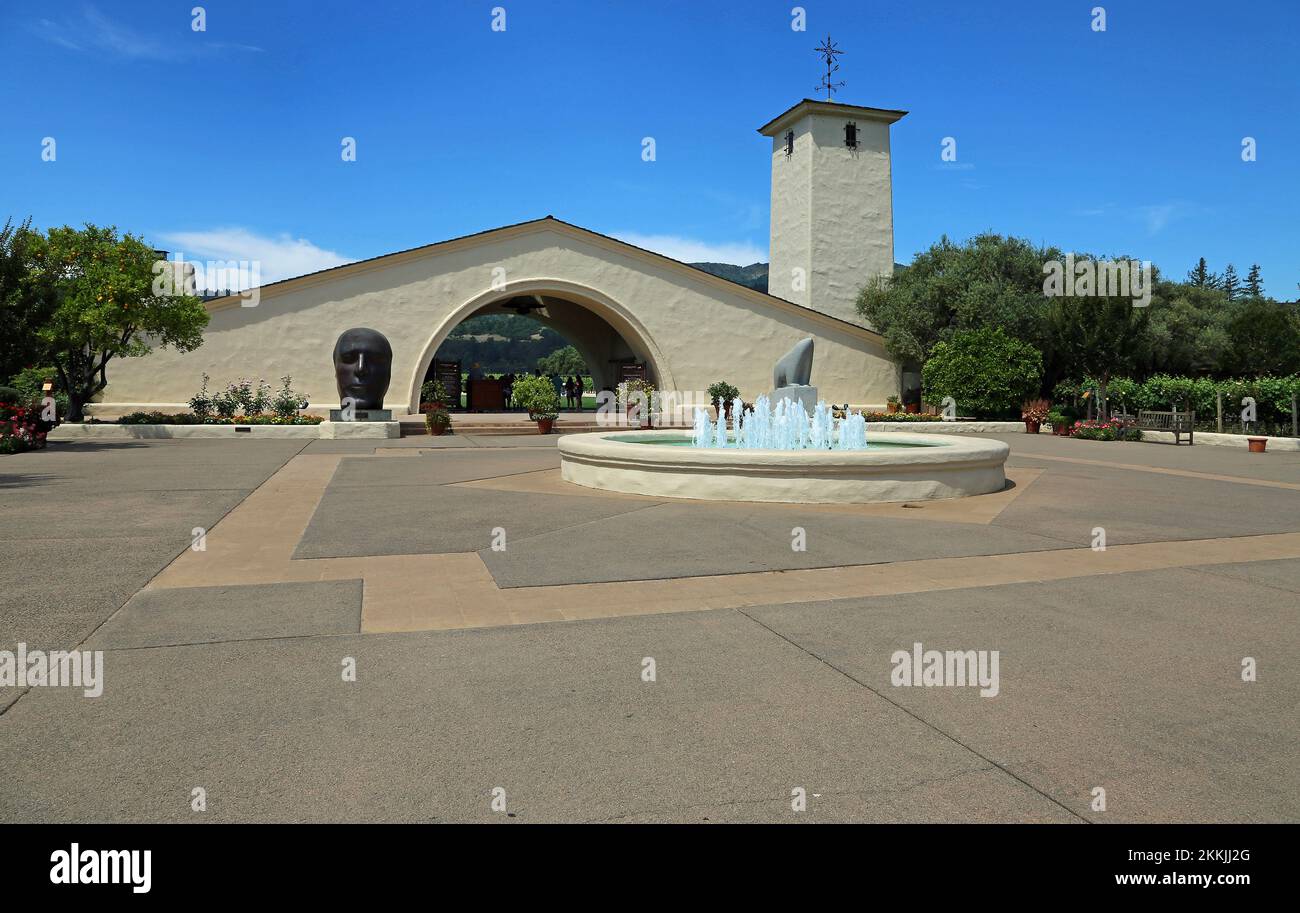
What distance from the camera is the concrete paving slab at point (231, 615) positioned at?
545 centimetres

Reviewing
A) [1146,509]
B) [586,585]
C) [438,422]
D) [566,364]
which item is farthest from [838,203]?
[566,364]

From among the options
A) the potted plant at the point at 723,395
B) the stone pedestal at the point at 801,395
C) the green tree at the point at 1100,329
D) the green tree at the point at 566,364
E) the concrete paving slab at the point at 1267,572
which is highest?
the green tree at the point at 566,364

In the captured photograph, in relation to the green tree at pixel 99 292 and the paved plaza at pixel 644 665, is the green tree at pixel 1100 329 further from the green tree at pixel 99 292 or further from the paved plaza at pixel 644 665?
the green tree at pixel 99 292

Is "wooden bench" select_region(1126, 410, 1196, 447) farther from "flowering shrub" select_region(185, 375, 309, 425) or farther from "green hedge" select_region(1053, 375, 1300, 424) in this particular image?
"flowering shrub" select_region(185, 375, 309, 425)

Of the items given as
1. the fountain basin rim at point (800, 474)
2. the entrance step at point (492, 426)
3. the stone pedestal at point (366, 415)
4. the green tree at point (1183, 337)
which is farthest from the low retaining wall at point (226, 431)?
the green tree at point (1183, 337)

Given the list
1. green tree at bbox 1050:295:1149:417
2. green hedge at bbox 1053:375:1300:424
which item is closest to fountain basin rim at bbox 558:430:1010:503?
green hedge at bbox 1053:375:1300:424

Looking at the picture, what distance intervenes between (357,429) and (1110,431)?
2323 cm

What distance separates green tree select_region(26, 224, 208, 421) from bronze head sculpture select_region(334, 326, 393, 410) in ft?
14.0

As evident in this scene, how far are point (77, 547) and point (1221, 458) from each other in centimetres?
2244

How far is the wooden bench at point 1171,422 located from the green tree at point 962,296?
303 inches

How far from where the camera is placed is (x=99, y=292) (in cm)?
2380
